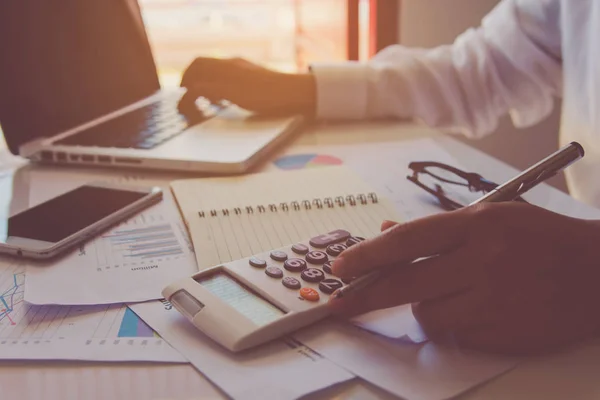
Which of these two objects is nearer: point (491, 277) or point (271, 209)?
point (491, 277)

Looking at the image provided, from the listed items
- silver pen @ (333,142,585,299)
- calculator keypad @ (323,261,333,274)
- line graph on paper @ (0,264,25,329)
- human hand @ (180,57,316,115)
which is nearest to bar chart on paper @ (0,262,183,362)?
line graph on paper @ (0,264,25,329)

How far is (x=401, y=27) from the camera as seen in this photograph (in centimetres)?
159

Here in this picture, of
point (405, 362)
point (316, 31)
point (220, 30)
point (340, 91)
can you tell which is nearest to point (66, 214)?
point (405, 362)

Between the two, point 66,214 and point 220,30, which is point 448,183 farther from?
point 220,30

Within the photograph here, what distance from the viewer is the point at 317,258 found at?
0.39 meters

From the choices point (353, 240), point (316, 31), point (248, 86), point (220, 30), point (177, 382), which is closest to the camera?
point (177, 382)

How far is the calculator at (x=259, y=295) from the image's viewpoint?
1.06 feet

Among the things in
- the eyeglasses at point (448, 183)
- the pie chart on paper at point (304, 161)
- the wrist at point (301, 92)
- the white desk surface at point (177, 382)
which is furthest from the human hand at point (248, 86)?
the white desk surface at point (177, 382)

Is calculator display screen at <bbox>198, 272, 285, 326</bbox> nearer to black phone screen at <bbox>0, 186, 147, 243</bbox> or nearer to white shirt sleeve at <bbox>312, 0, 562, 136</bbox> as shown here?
black phone screen at <bbox>0, 186, 147, 243</bbox>

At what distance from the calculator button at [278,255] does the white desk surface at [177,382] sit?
0.10m

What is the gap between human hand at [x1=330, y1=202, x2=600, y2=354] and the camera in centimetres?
32

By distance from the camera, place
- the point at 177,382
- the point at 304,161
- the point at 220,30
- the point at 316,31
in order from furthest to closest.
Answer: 1. the point at 220,30
2. the point at 316,31
3. the point at 304,161
4. the point at 177,382

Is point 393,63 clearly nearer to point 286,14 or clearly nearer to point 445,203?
point 445,203

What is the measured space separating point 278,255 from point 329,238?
0.05 m
